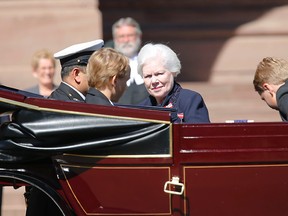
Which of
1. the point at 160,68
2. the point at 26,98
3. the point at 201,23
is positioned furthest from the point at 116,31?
the point at 26,98

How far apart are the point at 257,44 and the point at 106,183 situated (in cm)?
514

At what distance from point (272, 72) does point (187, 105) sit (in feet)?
1.82

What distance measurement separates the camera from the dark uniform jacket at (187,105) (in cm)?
601

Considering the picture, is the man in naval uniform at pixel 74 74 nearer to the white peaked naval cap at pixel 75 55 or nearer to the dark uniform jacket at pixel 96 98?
the white peaked naval cap at pixel 75 55

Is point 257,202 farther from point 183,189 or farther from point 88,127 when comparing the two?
point 88,127

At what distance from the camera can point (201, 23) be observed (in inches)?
406

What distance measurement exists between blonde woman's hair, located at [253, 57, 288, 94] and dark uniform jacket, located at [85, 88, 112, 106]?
93cm

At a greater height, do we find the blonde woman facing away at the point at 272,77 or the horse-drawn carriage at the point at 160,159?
the blonde woman facing away at the point at 272,77

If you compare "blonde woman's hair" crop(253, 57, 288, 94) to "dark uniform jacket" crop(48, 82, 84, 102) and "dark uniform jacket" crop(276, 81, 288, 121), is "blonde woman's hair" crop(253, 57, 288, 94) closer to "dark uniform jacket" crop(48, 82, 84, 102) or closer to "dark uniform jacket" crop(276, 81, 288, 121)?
"dark uniform jacket" crop(276, 81, 288, 121)

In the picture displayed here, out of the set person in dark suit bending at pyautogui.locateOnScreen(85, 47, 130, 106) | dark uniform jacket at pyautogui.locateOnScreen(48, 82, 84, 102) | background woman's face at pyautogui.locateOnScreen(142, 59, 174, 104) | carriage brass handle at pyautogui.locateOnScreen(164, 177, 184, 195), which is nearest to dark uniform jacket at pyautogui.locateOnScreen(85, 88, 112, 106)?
person in dark suit bending at pyautogui.locateOnScreen(85, 47, 130, 106)

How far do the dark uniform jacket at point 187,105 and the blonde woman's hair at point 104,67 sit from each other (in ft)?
1.17

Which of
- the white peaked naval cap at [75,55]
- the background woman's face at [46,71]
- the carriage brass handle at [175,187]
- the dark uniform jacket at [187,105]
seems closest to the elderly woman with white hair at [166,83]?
the dark uniform jacket at [187,105]

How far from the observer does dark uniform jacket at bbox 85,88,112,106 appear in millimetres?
5836

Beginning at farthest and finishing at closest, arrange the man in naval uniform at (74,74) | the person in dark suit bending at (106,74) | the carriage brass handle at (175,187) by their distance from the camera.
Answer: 1. the man in naval uniform at (74,74)
2. the person in dark suit bending at (106,74)
3. the carriage brass handle at (175,187)
